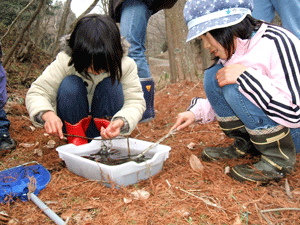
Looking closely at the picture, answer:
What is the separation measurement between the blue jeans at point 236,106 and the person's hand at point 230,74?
0.14 ft

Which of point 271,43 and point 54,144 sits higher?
point 271,43

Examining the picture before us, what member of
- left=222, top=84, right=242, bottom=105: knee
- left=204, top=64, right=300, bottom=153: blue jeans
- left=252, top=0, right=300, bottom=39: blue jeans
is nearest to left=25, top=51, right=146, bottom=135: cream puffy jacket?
left=204, top=64, right=300, bottom=153: blue jeans

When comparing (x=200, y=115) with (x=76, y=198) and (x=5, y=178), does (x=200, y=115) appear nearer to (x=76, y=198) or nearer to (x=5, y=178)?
(x=76, y=198)

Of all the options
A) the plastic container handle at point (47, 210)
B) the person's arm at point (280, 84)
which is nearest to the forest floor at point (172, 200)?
the plastic container handle at point (47, 210)

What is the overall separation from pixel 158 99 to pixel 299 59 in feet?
8.53

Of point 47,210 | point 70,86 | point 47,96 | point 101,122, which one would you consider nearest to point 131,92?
point 101,122

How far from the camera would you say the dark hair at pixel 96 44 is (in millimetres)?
1568

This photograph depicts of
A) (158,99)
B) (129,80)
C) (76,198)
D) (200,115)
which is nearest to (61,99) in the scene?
(129,80)

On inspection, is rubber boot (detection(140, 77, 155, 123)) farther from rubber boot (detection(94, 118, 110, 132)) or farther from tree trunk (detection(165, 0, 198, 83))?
tree trunk (detection(165, 0, 198, 83))

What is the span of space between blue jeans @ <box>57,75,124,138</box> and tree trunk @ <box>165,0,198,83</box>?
117 inches

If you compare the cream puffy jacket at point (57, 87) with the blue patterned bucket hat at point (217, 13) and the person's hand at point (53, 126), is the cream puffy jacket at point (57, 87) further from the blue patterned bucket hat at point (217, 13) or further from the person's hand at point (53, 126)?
the blue patterned bucket hat at point (217, 13)

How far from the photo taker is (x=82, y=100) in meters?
1.89

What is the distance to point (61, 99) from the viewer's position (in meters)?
1.83

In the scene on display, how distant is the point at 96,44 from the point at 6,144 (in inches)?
48.1
